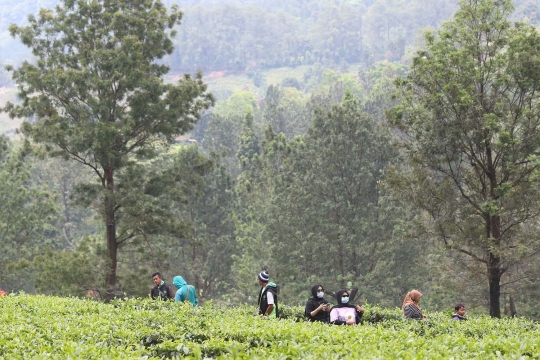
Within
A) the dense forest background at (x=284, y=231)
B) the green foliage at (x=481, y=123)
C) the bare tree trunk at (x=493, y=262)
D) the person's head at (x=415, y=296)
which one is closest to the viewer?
the person's head at (x=415, y=296)

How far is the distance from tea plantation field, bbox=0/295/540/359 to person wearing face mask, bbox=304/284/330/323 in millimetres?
1073

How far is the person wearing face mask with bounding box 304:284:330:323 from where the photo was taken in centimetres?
1005

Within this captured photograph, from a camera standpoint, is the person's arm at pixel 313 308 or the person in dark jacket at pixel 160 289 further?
the person in dark jacket at pixel 160 289

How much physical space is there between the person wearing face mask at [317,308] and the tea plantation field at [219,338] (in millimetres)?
1073

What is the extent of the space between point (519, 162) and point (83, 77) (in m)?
14.2

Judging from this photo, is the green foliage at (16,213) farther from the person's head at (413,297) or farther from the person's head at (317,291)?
the person's head at (413,297)

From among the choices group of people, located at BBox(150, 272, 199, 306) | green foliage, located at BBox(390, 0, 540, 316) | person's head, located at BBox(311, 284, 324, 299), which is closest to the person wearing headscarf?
person's head, located at BBox(311, 284, 324, 299)

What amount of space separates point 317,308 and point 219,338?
116 inches

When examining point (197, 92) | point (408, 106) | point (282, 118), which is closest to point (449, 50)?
point (408, 106)

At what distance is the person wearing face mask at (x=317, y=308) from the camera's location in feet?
33.0

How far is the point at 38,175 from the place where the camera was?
6191cm

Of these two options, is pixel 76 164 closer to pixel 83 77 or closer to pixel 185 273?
pixel 185 273

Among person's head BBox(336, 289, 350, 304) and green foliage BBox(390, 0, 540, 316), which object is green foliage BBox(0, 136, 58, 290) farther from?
person's head BBox(336, 289, 350, 304)

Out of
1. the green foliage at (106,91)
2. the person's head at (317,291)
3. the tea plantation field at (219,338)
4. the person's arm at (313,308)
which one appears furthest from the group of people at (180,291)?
the green foliage at (106,91)
